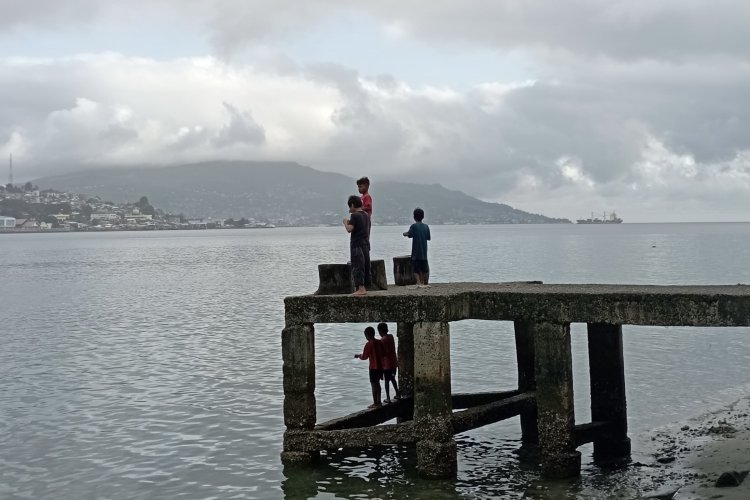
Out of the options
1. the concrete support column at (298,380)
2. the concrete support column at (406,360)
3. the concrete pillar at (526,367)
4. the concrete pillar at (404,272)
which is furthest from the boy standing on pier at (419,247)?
the concrete pillar at (526,367)

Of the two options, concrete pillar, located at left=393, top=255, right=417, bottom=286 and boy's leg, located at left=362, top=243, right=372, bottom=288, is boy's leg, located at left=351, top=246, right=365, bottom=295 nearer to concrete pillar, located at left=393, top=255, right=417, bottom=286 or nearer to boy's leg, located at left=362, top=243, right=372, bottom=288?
boy's leg, located at left=362, top=243, right=372, bottom=288

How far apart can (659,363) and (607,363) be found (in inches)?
488

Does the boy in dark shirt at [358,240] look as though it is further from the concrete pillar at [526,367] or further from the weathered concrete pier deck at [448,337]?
the concrete pillar at [526,367]

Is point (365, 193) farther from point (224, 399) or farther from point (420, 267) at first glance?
point (224, 399)

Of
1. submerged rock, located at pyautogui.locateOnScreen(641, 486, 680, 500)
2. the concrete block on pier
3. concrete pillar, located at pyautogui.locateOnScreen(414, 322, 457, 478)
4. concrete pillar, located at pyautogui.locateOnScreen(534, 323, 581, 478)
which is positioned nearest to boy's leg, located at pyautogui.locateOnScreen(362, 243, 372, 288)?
the concrete block on pier

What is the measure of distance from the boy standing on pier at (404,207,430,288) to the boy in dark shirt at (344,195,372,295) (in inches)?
43.9

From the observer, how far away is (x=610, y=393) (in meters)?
16.7

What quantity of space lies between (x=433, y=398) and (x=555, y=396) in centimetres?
212

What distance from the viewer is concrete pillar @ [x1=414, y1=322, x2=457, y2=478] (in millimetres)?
13727

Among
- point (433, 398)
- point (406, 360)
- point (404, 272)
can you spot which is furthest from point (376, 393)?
point (433, 398)

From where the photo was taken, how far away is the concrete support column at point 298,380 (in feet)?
47.1

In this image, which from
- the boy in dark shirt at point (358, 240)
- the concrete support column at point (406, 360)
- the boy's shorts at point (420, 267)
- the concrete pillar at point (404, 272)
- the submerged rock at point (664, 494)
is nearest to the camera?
the submerged rock at point (664, 494)

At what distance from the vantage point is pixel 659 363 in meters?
27.8

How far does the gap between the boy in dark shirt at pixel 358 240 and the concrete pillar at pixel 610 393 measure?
5.18m
